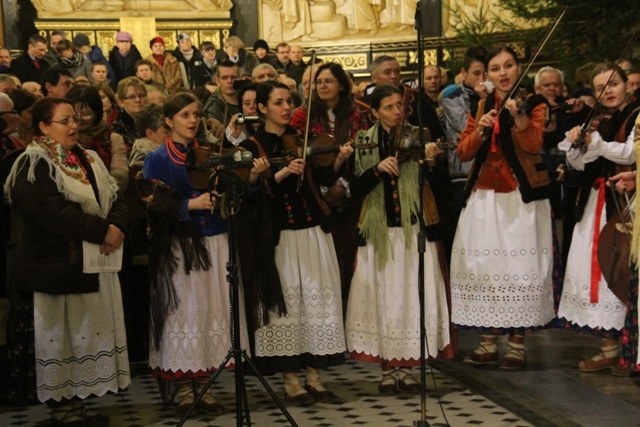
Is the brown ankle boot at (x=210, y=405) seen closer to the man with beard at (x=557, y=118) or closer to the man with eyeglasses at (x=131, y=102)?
the man with eyeglasses at (x=131, y=102)

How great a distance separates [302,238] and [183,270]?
2.32 ft

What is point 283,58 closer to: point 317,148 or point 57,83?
point 57,83

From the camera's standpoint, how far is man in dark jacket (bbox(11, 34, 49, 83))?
38.0ft

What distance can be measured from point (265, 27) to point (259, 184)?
11.1 m

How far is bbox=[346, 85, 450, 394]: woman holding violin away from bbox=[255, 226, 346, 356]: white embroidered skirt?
0.25 meters

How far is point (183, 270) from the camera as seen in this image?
5.84 m

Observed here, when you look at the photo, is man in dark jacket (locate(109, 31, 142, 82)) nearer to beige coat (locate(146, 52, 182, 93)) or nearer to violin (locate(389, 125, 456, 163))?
beige coat (locate(146, 52, 182, 93))

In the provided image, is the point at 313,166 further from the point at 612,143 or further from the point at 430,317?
the point at 612,143

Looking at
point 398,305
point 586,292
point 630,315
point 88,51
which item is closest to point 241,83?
point 398,305

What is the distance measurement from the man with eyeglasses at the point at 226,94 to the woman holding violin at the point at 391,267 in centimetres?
192

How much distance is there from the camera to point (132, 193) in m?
6.50

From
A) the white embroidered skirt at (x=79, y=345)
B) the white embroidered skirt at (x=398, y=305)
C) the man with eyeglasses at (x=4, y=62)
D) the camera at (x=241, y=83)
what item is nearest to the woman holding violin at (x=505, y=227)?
the white embroidered skirt at (x=398, y=305)

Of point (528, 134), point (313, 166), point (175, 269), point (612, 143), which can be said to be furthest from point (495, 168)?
point (175, 269)

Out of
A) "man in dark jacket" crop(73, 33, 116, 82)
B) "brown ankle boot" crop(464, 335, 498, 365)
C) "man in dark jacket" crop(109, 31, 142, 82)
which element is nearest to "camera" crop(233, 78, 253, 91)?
"brown ankle boot" crop(464, 335, 498, 365)
